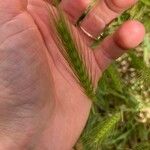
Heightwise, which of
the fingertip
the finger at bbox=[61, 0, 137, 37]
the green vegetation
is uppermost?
the fingertip

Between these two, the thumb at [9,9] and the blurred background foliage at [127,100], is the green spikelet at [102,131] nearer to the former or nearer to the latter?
the blurred background foliage at [127,100]

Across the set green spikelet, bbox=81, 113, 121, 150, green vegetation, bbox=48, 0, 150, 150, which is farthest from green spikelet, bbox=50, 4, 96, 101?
green vegetation, bbox=48, 0, 150, 150

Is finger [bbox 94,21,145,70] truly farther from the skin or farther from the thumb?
the thumb

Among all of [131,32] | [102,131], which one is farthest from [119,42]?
[102,131]

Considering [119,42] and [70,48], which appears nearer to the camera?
[70,48]

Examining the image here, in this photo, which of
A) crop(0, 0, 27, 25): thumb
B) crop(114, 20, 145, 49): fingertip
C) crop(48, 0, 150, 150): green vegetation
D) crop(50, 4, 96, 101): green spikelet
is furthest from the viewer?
crop(48, 0, 150, 150): green vegetation

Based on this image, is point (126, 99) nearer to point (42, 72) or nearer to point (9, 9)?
point (42, 72)

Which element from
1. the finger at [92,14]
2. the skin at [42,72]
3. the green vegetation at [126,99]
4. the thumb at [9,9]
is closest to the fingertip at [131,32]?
the skin at [42,72]

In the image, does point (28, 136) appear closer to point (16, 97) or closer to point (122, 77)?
point (16, 97)
